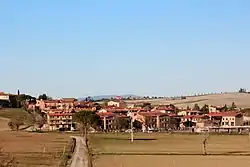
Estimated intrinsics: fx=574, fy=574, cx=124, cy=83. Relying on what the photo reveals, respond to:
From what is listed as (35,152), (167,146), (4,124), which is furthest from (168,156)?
(4,124)

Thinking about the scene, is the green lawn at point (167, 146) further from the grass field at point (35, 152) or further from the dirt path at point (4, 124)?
the dirt path at point (4, 124)

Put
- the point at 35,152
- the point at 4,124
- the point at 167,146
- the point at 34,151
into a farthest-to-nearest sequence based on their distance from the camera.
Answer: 1. the point at 4,124
2. the point at 167,146
3. the point at 34,151
4. the point at 35,152

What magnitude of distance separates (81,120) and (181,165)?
102 m

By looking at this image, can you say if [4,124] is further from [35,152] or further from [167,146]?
[35,152]

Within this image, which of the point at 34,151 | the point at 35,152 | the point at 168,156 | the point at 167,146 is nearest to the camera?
the point at 168,156

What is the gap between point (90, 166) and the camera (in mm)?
44312

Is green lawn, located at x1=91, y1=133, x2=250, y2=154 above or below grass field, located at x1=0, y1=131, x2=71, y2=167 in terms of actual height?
below

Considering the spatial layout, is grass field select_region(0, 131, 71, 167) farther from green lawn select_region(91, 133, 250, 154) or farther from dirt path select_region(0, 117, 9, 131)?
dirt path select_region(0, 117, 9, 131)

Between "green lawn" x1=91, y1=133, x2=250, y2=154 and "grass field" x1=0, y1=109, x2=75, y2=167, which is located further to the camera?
"green lawn" x1=91, y1=133, x2=250, y2=154

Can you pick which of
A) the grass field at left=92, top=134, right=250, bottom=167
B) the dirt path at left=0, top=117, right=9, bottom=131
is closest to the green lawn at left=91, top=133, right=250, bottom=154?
the grass field at left=92, top=134, right=250, bottom=167

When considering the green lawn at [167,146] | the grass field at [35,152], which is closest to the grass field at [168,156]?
the green lawn at [167,146]

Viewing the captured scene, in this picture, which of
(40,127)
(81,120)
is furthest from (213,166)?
(40,127)

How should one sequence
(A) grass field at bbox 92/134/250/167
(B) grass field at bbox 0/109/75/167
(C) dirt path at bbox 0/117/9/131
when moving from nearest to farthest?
(B) grass field at bbox 0/109/75/167
(A) grass field at bbox 92/134/250/167
(C) dirt path at bbox 0/117/9/131

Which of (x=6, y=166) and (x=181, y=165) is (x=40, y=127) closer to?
(x=181, y=165)
